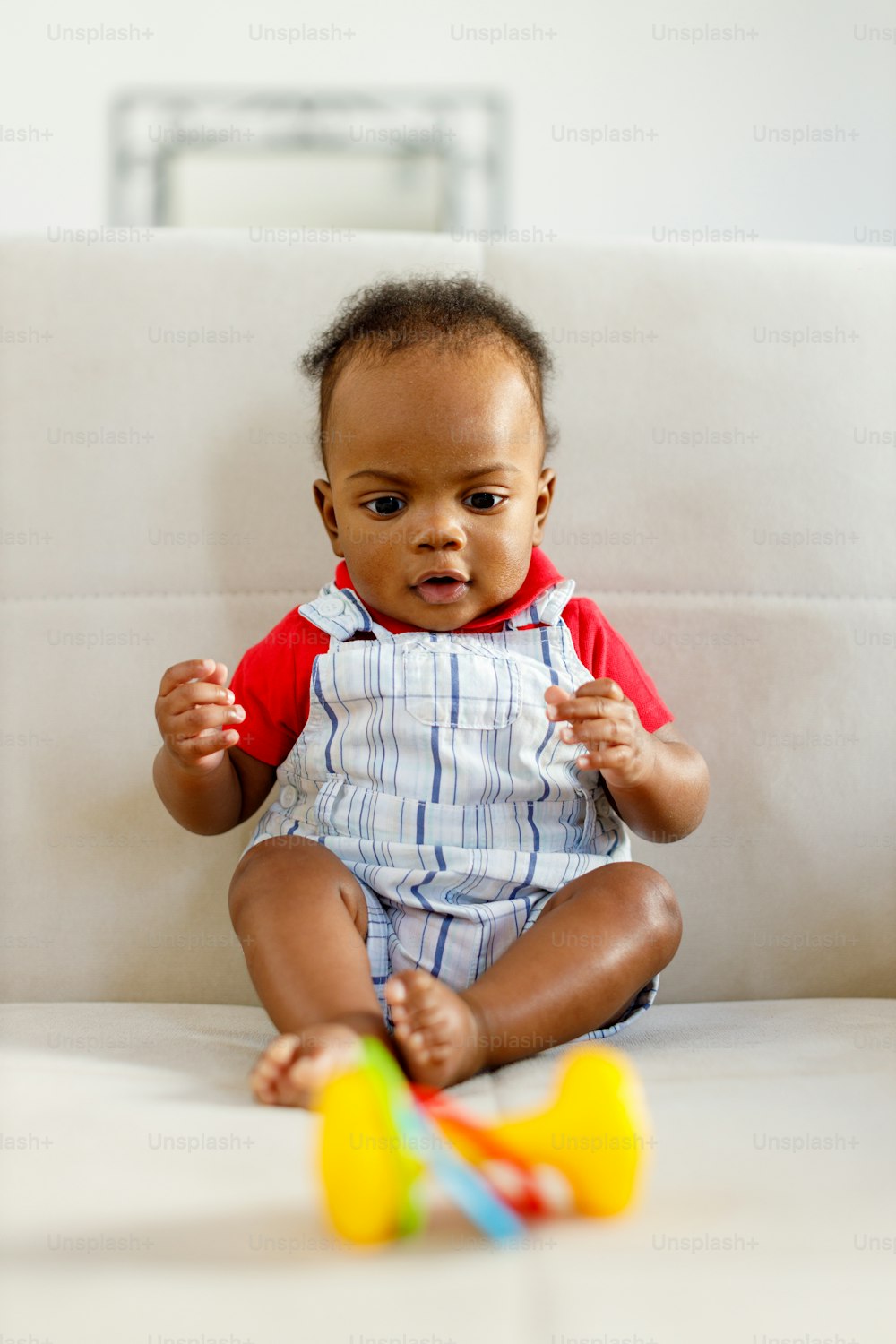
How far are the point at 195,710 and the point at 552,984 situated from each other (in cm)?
34

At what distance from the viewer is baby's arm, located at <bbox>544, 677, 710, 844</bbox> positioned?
3.01 feet

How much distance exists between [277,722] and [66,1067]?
1.18 feet

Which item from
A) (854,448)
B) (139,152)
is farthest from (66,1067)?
(139,152)

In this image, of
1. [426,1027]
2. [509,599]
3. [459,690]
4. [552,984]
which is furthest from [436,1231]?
[509,599]

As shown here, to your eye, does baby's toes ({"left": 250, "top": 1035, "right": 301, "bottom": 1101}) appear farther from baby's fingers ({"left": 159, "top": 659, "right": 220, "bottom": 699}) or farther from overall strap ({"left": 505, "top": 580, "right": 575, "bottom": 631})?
overall strap ({"left": 505, "top": 580, "right": 575, "bottom": 631})

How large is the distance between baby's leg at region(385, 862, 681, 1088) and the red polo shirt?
0.68 ft

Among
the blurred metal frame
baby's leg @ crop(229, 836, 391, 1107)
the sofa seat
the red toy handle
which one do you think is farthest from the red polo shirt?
the blurred metal frame

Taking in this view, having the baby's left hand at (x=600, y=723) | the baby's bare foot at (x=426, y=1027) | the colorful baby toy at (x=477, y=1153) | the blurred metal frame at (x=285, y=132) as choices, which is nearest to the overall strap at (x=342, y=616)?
the baby's left hand at (x=600, y=723)

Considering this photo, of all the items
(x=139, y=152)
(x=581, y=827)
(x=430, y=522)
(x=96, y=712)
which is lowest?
(x=581, y=827)

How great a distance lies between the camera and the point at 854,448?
1224 millimetres

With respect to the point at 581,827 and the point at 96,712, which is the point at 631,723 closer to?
the point at 581,827

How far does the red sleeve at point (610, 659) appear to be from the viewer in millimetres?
1108

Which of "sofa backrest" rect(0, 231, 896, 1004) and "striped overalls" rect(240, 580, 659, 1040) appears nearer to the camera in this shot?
"striped overalls" rect(240, 580, 659, 1040)

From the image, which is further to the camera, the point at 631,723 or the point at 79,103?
the point at 79,103
